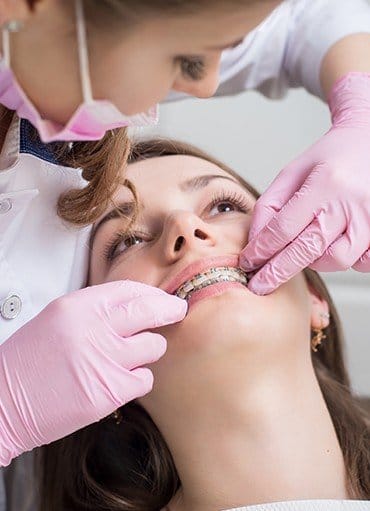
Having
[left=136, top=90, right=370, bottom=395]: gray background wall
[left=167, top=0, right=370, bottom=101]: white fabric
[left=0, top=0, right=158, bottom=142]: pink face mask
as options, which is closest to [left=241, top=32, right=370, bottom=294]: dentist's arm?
[left=167, top=0, right=370, bottom=101]: white fabric

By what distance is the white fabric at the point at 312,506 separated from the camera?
1322 millimetres

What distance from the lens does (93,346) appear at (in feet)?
4.02

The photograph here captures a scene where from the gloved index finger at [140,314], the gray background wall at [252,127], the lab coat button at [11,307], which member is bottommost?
the gray background wall at [252,127]

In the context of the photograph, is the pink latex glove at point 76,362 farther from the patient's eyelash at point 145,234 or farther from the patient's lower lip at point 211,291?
the patient's eyelash at point 145,234

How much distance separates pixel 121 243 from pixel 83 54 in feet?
2.31

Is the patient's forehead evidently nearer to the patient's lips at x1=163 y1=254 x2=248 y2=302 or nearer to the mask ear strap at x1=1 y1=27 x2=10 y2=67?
the patient's lips at x1=163 y1=254 x2=248 y2=302

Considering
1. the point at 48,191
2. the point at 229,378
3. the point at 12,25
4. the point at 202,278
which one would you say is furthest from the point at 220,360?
the point at 12,25

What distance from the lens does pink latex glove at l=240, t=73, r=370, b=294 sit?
1341 millimetres

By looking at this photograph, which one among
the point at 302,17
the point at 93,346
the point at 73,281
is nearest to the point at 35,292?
the point at 73,281

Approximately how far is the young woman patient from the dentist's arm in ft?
0.18

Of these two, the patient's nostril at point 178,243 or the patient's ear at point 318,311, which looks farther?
the patient's ear at point 318,311

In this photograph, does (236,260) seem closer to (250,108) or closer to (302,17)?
(302,17)

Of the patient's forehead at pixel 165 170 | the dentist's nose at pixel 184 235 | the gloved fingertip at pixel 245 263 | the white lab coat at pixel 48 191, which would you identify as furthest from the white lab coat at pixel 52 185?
the gloved fingertip at pixel 245 263

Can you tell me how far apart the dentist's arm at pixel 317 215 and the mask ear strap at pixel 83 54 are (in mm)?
568
